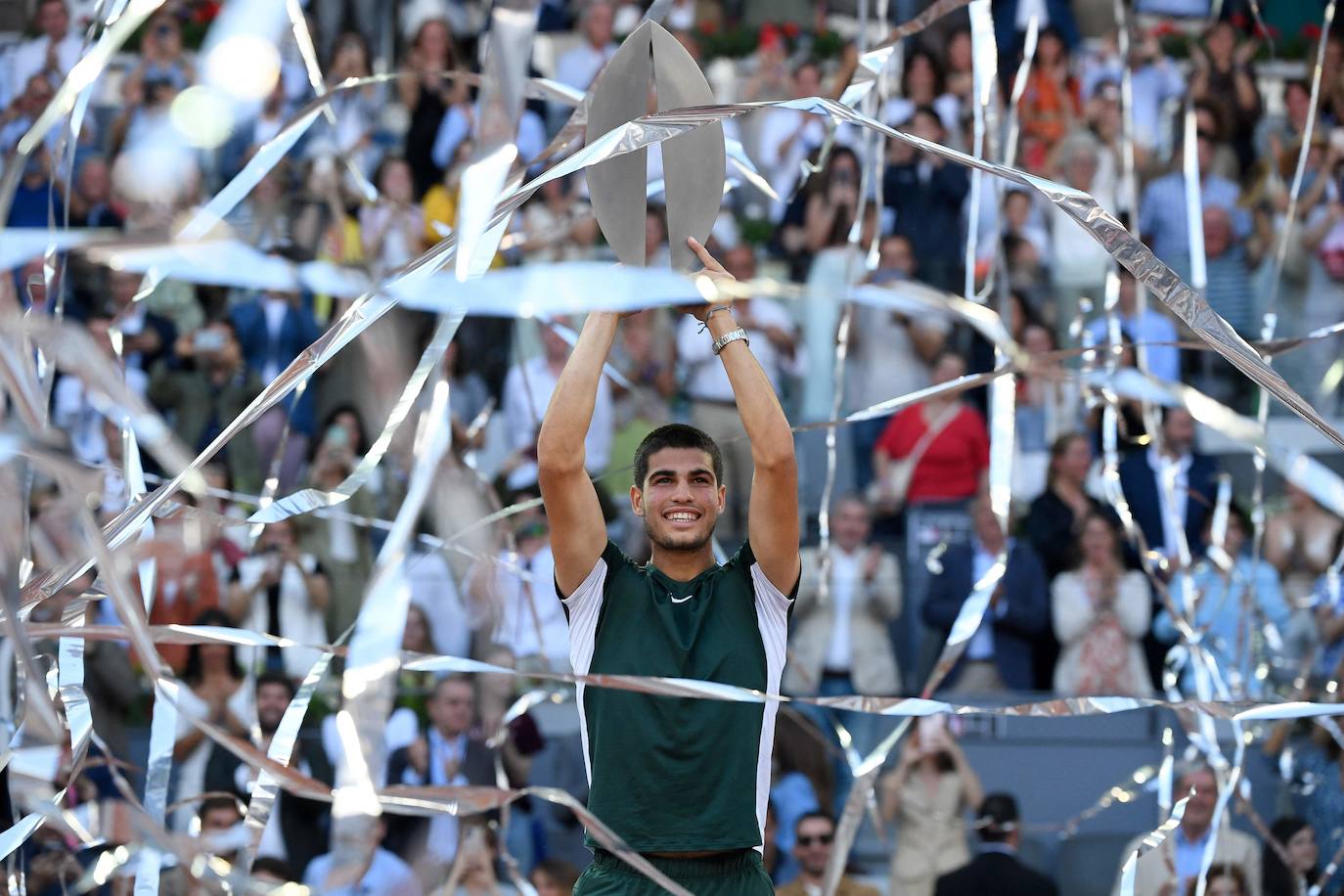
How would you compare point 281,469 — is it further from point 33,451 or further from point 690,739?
point 33,451

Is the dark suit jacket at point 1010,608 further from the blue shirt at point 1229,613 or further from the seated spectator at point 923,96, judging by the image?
the seated spectator at point 923,96

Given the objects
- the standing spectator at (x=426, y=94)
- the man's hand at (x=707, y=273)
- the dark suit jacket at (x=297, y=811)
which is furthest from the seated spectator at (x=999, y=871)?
the standing spectator at (x=426, y=94)

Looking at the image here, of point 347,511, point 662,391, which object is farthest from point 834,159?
point 347,511

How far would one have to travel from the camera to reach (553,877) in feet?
20.9

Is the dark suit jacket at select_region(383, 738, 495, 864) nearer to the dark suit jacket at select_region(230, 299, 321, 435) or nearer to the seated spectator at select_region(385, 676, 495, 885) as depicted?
the seated spectator at select_region(385, 676, 495, 885)

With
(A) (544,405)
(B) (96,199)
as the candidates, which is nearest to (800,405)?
(A) (544,405)

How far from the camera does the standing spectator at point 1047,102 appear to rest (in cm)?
852

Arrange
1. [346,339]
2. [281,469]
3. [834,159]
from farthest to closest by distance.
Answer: [834,159]
[281,469]
[346,339]

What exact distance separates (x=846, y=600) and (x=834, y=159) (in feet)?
7.50

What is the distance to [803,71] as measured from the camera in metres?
8.79

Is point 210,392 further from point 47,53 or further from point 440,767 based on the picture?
point 440,767

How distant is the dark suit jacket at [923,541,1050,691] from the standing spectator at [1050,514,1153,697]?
0.09 m

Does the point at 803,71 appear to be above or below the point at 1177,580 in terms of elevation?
above

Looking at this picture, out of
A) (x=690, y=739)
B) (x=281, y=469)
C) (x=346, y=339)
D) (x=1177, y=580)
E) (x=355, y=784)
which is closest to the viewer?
(x=355, y=784)
